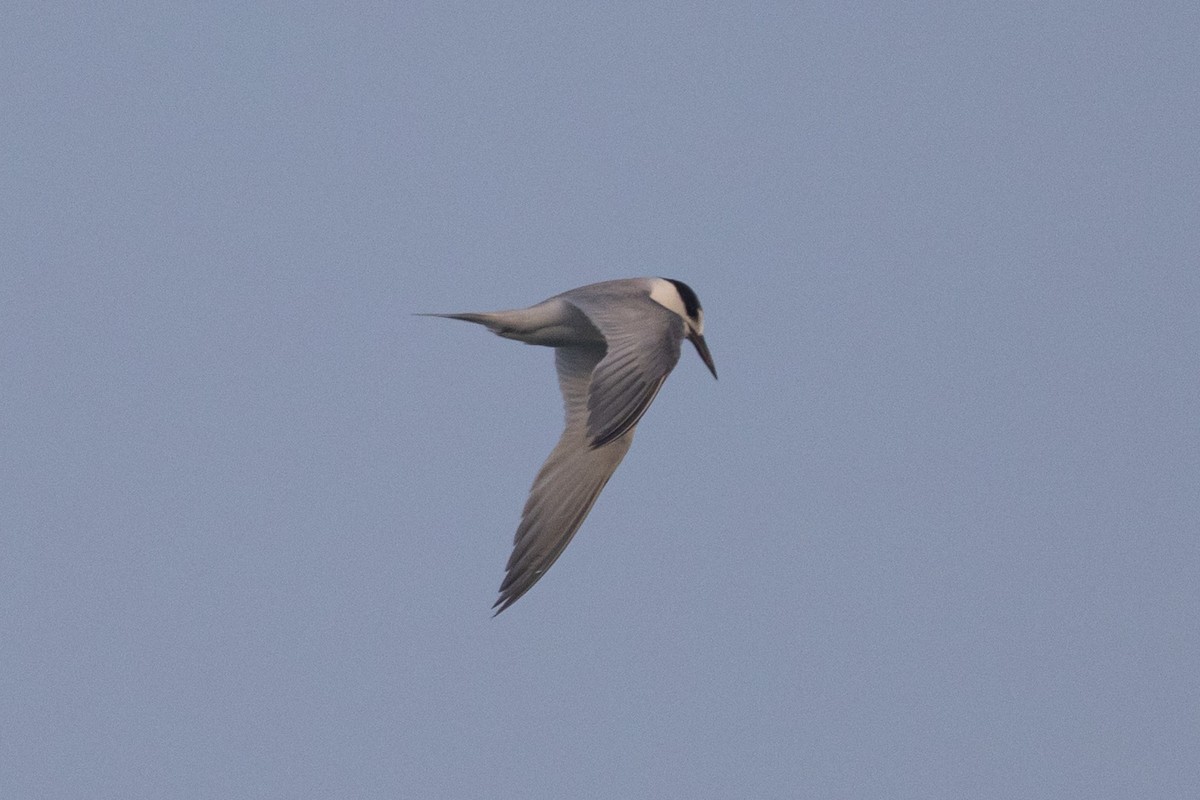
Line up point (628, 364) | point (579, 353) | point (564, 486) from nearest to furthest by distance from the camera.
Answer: point (628, 364) → point (564, 486) → point (579, 353)

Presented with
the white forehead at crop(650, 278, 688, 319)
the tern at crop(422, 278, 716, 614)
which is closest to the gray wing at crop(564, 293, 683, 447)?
the tern at crop(422, 278, 716, 614)

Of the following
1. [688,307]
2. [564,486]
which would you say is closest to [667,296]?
[688,307]

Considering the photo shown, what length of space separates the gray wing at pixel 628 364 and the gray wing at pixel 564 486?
0.92 metres

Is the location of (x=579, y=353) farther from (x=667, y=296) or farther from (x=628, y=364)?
(x=628, y=364)

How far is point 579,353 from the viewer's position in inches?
529

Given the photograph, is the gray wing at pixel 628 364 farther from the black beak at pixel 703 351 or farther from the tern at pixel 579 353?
the black beak at pixel 703 351

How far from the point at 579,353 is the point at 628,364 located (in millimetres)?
2989

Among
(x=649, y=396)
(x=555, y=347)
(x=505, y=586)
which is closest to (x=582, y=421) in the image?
(x=555, y=347)

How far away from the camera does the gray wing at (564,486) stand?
12.1 metres

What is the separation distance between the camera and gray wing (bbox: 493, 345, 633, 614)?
39.8 feet

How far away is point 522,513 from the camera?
12.4 m

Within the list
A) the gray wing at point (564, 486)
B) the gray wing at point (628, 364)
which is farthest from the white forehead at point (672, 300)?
the gray wing at point (628, 364)

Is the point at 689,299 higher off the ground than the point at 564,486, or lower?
higher

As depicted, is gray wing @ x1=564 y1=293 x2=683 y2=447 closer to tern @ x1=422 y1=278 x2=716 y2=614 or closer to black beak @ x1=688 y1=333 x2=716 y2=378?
tern @ x1=422 y1=278 x2=716 y2=614
